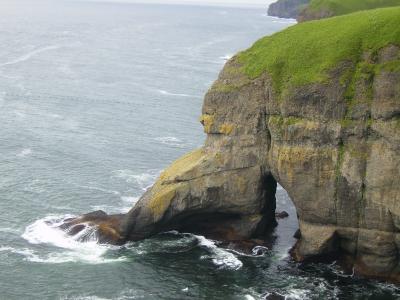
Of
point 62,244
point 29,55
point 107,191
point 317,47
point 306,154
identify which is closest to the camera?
point 306,154

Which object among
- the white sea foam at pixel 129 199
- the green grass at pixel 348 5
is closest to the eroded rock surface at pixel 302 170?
the white sea foam at pixel 129 199

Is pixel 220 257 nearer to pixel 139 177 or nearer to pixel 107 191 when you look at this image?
pixel 107 191

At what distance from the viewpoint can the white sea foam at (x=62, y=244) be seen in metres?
52.8

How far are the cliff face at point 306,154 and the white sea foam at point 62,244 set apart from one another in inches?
45.2

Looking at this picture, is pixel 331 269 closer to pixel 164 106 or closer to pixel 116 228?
pixel 116 228

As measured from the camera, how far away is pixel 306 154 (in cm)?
4978

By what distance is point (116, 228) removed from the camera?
5675 centimetres

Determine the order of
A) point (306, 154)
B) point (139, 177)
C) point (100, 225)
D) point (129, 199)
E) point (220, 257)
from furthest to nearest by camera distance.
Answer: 1. point (139, 177)
2. point (129, 199)
3. point (100, 225)
4. point (220, 257)
5. point (306, 154)

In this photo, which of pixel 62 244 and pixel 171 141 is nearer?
pixel 62 244

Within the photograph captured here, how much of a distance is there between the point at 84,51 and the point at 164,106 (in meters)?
67.2

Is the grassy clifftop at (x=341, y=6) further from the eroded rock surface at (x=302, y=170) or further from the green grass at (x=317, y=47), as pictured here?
the eroded rock surface at (x=302, y=170)

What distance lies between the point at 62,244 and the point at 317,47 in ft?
88.9

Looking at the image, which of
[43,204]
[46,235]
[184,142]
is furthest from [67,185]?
[184,142]

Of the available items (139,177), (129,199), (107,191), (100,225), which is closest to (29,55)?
(139,177)
